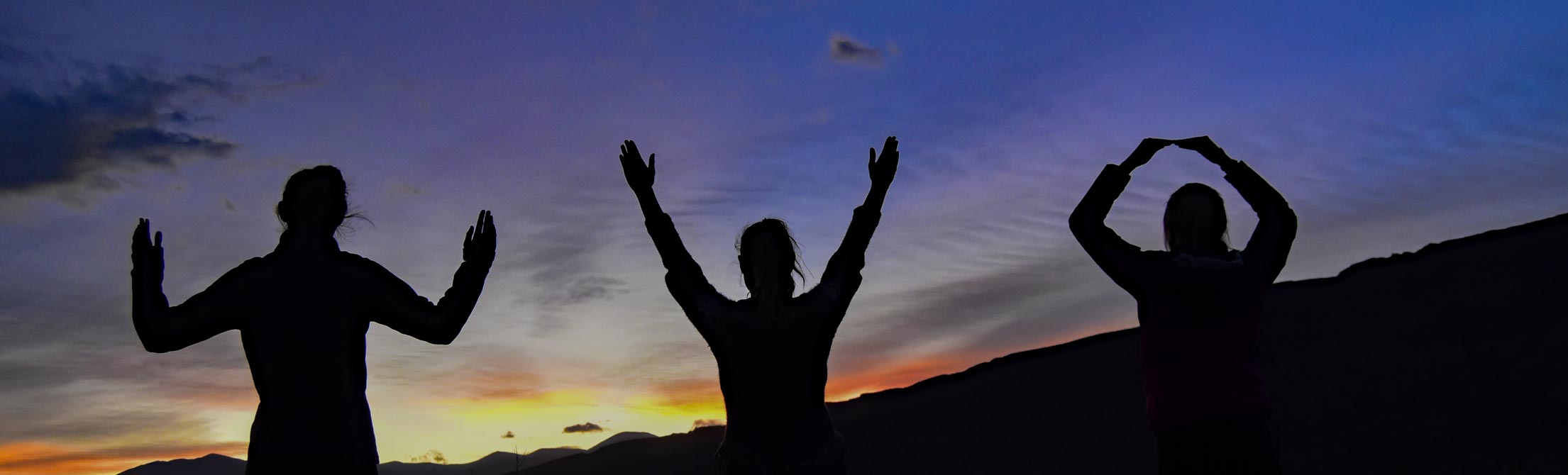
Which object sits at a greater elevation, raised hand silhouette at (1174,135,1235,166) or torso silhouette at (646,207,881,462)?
raised hand silhouette at (1174,135,1235,166)

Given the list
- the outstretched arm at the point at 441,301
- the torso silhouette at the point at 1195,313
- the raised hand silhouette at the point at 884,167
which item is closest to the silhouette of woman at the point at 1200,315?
the torso silhouette at the point at 1195,313

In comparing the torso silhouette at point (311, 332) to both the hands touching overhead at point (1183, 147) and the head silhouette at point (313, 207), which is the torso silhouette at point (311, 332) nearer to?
the head silhouette at point (313, 207)

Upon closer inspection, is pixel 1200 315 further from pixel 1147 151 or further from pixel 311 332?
pixel 311 332

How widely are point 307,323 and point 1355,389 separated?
13.0 meters

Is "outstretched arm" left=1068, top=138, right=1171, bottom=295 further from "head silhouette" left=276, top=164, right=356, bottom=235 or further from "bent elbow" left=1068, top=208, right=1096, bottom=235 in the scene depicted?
"head silhouette" left=276, top=164, right=356, bottom=235

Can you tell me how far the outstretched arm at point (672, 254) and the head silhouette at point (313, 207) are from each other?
4.25 feet

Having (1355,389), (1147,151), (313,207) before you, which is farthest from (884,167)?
(1355,389)

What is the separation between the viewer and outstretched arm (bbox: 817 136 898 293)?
516 centimetres

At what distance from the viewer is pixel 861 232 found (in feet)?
17.2

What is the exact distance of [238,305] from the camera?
16.0 ft

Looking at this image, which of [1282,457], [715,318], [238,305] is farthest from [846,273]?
[1282,457]

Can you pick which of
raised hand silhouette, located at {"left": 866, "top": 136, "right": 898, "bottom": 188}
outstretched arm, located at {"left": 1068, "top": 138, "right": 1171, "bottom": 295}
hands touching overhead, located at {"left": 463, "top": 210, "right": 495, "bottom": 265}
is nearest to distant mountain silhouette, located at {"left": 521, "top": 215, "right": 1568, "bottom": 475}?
outstretched arm, located at {"left": 1068, "top": 138, "right": 1171, "bottom": 295}

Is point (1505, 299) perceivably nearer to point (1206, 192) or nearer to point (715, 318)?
point (1206, 192)

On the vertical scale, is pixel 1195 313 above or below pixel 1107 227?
below
